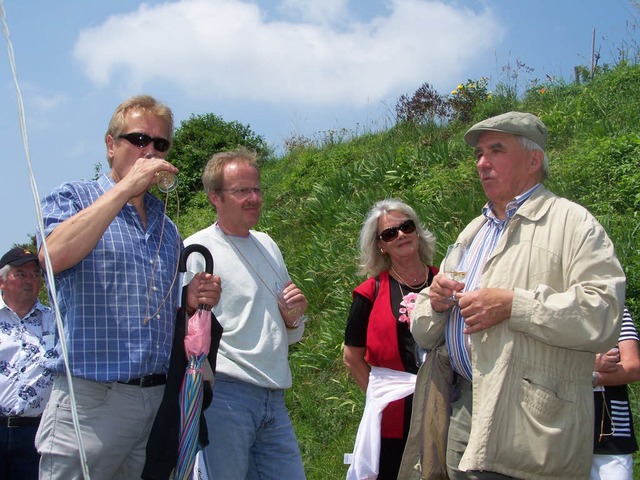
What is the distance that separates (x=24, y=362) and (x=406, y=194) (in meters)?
4.84

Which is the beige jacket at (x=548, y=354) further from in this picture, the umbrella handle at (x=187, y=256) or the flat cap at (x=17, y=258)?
the flat cap at (x=17, y=258)

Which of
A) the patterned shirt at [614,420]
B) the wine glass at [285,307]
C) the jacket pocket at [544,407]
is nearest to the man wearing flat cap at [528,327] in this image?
the jacket pocket at [544,407]

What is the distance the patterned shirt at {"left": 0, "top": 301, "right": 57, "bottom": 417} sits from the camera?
460cm

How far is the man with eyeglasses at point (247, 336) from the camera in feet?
11.4

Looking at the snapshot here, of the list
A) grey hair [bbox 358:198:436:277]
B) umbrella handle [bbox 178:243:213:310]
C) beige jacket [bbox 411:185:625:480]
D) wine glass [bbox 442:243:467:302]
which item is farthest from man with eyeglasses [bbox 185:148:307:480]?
beige jacket [bbox 411:185:625:480]

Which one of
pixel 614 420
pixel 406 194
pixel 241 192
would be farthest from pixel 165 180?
pixel 406 194

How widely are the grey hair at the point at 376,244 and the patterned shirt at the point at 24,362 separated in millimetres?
2080

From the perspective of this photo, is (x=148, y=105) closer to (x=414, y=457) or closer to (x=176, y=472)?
(x=176, y=472)

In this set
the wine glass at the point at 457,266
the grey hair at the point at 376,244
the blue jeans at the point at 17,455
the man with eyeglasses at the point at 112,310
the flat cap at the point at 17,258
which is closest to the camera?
the man with eyeglasses at the point at 112,310

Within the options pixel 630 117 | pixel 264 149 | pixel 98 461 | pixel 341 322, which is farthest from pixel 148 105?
pixel 264 149

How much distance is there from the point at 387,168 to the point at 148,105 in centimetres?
649

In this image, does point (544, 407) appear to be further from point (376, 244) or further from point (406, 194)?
point (406, 194)

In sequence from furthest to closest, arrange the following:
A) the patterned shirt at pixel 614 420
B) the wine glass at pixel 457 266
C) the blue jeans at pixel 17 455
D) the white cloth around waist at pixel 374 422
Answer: the blue jeans at pixel 17 455
the white cloth around waist at pixel 374 422
the patterned shirt at pixel 614 420
the wine glass at pixel 457 266

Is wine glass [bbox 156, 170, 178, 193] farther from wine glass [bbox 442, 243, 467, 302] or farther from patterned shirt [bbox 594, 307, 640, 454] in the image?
patterned shirt [bbox 594, 307, 640, 454]
